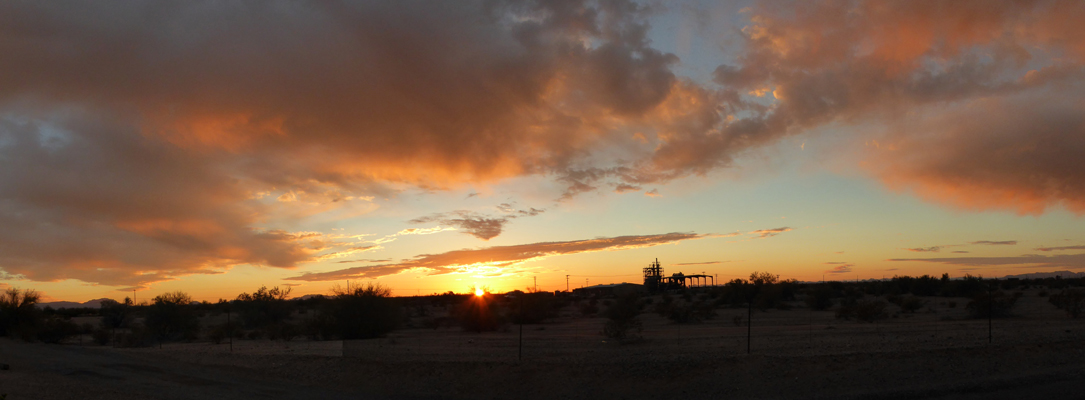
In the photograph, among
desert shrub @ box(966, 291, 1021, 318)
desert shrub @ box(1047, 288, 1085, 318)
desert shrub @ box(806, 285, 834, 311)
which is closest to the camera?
desert shrub @ box(1047, 288, 1085, 318)

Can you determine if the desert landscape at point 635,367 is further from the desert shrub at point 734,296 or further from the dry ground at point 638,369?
the desert shrub at point 734,296

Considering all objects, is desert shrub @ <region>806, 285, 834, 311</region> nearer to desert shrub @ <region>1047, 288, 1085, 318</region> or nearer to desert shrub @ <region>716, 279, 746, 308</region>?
desert shrub @ <region>716, 279, 746, 308</region>

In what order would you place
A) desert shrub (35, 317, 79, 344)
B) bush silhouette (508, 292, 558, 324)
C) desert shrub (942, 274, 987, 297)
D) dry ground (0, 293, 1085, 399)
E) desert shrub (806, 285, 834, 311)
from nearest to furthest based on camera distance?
dry ground (0, 293, 1085, 399) < desert shrub (35, 317, 79, 344) < bush silhouette (508, 292, 558, 324) < desert shrub (806, 285, 834, 311) < desert shrub (942, 274, 987, 297)

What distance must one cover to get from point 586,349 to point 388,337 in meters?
17.4

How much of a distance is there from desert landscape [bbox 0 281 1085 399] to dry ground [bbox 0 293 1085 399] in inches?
2.3

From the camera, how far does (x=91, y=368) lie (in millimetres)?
25375

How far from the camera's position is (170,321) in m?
47.9

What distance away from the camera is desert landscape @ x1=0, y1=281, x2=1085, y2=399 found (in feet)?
57.0

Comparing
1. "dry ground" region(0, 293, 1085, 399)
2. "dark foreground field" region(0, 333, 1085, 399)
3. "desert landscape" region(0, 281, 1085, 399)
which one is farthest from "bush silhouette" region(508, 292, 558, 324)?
"dark foreground field" region(0, 333, 1085, 399)

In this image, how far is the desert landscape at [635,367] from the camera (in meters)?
17.4

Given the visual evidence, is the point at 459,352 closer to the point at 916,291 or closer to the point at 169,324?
the point at 169,324

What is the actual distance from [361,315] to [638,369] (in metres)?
26.9

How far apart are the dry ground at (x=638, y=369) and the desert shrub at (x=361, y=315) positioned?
7.67 meters

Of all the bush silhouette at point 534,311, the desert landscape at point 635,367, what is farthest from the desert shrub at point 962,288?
the bush silhouette at point 534,311
